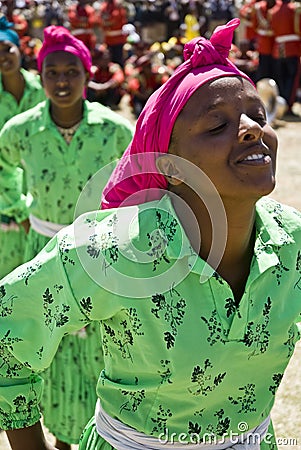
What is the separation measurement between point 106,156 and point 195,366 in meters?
1.92

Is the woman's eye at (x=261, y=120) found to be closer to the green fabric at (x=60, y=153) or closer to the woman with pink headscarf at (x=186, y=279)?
A: the woman with pink headscarf at (x=186, y=279)

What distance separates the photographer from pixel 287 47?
11.5m

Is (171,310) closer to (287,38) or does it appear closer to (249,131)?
(249,131)

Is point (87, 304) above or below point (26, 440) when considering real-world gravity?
above

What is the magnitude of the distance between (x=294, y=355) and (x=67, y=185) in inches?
75.2

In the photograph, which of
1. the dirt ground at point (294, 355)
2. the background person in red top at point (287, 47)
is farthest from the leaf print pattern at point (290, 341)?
the background person in red top at point (287, 47)

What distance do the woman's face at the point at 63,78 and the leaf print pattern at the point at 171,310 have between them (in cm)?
200

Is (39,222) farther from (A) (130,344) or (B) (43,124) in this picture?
(A) (130,344)

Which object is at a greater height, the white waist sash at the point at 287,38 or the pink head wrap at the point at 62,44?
the pink head wrap at the point at 62,44

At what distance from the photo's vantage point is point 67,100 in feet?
11.6

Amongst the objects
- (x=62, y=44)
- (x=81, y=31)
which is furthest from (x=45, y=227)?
(x=81, y=31)

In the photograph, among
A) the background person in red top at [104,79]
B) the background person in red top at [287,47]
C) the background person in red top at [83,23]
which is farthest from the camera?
the background person in red top at [83,23]

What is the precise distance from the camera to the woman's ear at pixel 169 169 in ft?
5.70

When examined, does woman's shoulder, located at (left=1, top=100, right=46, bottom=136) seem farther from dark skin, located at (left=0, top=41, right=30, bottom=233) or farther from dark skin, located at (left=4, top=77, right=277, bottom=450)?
dark skin, located at (left=4, top=77, right=277, bottom=450)
